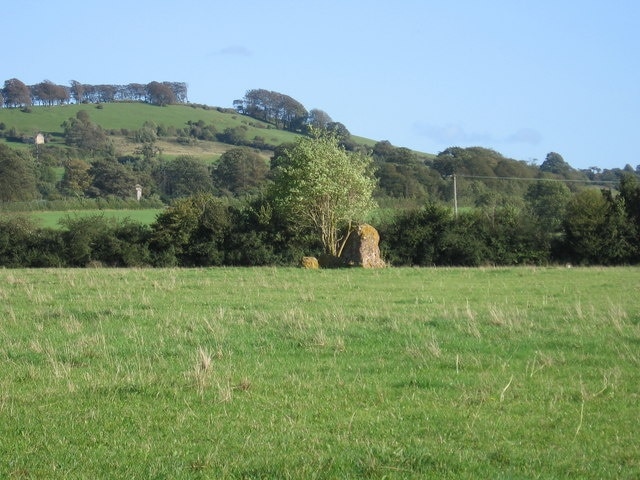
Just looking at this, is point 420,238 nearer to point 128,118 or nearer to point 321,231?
point 321,231

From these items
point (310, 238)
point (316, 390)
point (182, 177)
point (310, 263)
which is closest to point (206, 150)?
point (182, 177)

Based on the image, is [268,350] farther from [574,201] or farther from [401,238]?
[574,201]

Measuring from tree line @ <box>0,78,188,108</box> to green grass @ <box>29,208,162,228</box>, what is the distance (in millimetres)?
81306

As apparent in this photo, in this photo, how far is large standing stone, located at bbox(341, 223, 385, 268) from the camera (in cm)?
3662

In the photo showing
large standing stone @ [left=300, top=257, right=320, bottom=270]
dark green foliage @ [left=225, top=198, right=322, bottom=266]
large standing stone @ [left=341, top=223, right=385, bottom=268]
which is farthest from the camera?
dark green foliage @ [left=225, top=198, right=322, bottom=266]

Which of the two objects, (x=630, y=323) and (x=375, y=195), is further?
(x=375, y=195)

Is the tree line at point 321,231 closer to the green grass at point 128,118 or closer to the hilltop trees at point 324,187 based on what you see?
the hilltop trees at point 324,187

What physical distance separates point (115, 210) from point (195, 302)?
50.3 m

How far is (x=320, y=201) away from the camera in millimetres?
44688

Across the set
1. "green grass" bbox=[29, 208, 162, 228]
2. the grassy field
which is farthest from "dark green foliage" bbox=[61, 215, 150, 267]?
the grassy field

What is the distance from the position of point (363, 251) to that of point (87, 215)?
73.8 ft

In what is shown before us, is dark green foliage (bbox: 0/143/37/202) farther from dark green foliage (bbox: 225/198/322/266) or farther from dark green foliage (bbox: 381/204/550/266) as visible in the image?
dark green foliage (bbox: 381/204/550/266)

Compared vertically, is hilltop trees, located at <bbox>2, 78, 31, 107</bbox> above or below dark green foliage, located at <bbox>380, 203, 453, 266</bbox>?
above

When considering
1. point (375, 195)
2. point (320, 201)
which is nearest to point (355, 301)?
point (320, 201)
